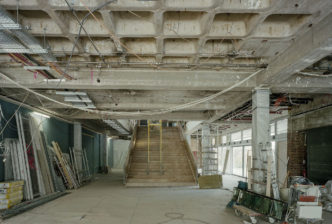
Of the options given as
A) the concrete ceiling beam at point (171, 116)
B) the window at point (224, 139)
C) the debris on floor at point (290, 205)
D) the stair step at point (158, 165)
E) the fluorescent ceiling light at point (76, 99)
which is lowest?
the stair step at point (158, 165)

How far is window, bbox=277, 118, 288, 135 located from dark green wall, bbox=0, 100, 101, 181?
1037 centimetres

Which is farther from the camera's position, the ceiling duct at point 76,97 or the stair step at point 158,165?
the stair step at point 158,165

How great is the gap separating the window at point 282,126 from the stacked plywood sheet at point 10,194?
34.4 feet

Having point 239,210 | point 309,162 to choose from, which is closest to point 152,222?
point 239,210

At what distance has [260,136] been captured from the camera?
21.5 ft

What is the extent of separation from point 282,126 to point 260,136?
223 inches

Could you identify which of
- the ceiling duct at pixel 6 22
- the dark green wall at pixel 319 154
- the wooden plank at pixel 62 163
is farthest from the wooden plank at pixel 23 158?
the dark green wall at pixel 319 154

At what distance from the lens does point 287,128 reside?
10.8 meters

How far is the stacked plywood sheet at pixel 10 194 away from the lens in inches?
267

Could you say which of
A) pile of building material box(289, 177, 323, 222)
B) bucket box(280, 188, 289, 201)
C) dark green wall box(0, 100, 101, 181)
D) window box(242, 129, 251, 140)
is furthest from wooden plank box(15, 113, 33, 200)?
window box(242, 129, 251, 140)

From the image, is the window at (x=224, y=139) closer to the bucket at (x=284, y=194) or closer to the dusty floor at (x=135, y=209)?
the dusty floor at (x=135, y=209)

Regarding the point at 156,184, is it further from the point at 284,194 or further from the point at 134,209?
the point at 284,194

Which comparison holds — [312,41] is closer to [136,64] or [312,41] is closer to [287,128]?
[136,64]

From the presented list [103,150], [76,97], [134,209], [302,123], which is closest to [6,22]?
[76,97]
